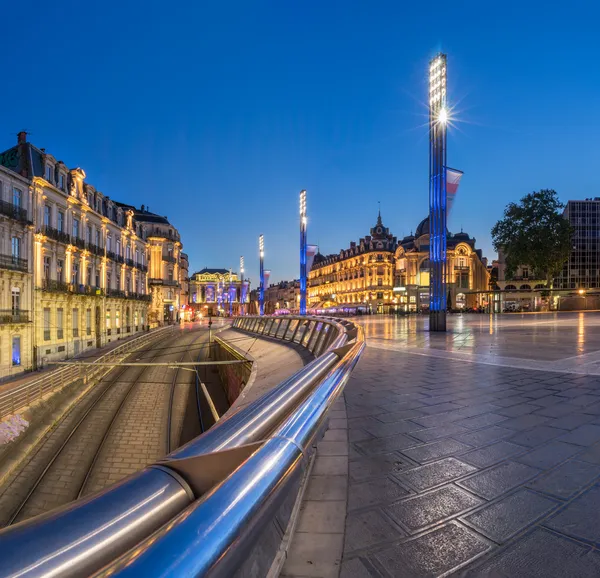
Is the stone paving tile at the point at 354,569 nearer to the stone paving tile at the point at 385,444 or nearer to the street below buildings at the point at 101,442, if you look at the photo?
the stone paving tile at the point at 385,444

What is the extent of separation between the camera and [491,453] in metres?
3.15

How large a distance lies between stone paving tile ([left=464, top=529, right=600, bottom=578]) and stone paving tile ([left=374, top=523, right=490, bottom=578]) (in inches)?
3.4

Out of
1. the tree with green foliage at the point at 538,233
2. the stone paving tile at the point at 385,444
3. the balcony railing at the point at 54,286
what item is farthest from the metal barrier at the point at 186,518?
the tree with green foliage at the point at 538,233

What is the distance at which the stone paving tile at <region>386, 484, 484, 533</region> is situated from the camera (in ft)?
7.18

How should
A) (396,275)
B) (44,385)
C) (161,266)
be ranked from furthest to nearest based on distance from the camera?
(396,275)
(161,266)
(44,385)

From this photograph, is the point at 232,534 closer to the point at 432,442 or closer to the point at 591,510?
the point at 591,510

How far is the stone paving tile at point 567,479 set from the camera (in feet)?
8.27

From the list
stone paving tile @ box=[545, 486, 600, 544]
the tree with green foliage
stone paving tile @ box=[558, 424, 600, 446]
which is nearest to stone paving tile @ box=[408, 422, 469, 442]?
stone paving tile @ box=[558, 424, 600, 446]

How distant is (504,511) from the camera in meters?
2.26

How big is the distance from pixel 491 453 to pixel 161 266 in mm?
60914

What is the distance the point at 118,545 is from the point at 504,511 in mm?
2472

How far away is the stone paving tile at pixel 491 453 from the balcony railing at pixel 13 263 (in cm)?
2584

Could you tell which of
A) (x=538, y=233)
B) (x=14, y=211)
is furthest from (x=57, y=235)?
(x=538, y=233)

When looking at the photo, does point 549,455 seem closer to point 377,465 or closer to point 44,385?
point 377,465
